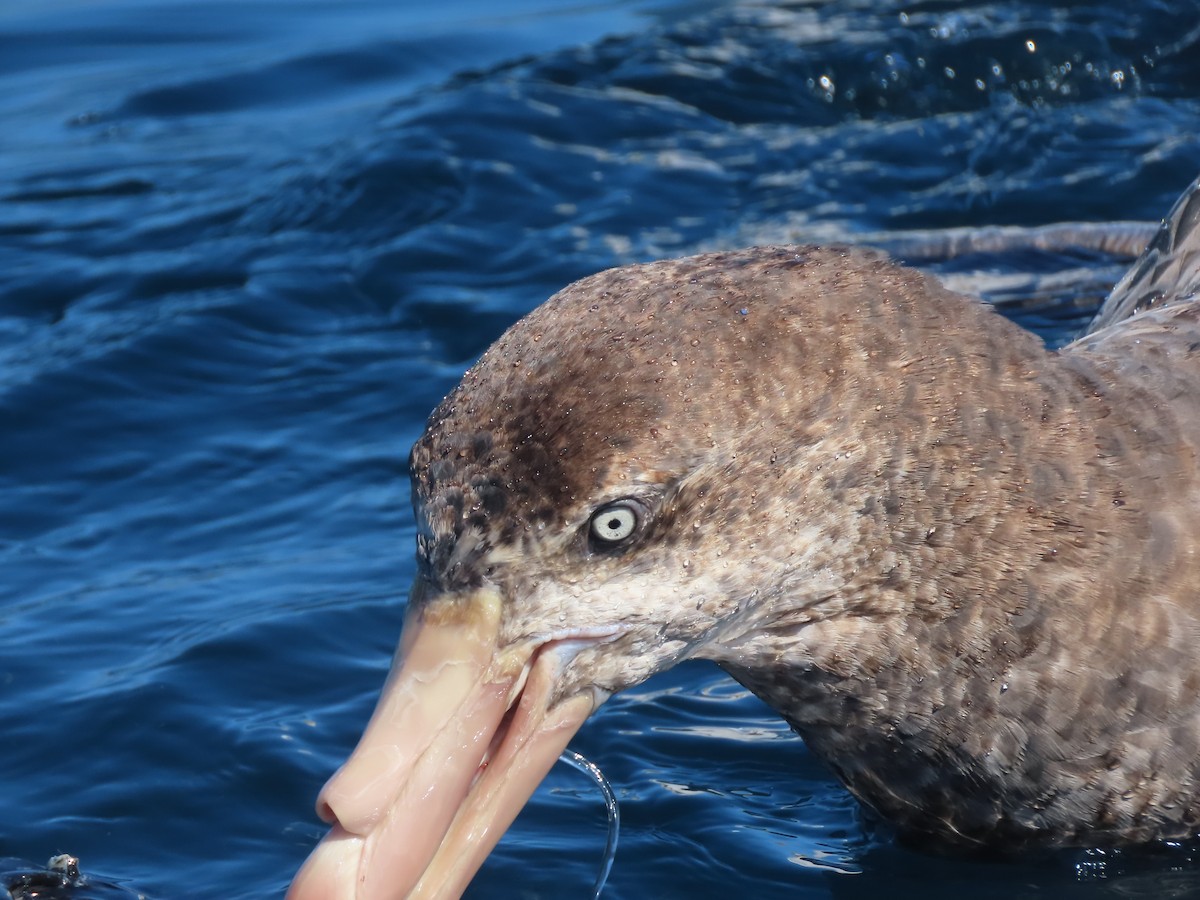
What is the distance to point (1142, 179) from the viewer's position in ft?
27.5

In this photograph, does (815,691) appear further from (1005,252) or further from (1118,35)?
(1118,35)

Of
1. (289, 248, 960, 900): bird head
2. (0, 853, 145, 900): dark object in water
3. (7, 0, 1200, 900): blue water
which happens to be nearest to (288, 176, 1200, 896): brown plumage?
(289, 248, 960, 900): bird head

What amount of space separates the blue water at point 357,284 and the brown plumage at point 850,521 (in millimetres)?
556

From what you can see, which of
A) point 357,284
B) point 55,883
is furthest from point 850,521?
point 357,284

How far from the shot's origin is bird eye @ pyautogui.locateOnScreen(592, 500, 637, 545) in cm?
325

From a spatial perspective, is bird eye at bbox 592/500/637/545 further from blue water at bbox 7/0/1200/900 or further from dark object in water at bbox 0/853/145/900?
dark object in water at bbox 0/853/145/900

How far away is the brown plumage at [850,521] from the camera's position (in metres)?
3.27

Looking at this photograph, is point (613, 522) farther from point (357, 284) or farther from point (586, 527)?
point (357, 284)

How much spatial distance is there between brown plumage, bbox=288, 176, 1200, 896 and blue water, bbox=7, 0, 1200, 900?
1.83 ft

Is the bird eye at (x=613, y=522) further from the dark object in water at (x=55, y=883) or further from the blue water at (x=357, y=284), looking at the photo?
the dark object in water at (x=55, y=883)

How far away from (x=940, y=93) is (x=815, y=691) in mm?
6260

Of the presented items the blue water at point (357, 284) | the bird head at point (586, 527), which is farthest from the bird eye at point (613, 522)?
the blue water at point (357, 284)

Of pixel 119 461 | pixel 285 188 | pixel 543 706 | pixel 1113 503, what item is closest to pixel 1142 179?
pixel 285 188

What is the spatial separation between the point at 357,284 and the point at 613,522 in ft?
15.7
